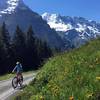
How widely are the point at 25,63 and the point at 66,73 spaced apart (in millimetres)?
92663

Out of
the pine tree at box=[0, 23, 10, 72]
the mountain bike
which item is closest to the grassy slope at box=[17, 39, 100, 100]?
the mountain bike

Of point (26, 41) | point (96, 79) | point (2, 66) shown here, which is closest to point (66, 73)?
point (96, 79)

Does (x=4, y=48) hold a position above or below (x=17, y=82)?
above

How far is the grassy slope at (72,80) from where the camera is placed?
997cm

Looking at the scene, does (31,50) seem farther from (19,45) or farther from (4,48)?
(4,48)

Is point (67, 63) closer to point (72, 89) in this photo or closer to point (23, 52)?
point (72, 89)

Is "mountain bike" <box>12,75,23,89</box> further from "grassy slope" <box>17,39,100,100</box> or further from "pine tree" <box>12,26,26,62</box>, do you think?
"pine tree" <box>12,26,26,62</box>

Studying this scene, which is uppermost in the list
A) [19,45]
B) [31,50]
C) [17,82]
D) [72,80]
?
[19,45]

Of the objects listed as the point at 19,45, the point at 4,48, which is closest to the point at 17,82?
the point at 4,48

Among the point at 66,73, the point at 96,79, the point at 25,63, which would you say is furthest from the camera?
the point at 25,63

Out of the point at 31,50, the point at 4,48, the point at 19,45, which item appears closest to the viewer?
the point at 4,48

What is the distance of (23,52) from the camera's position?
351 ft

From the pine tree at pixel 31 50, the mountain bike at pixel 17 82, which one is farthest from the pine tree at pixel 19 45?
the mountain bike at pixel 17 82

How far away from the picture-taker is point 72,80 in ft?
36.9
